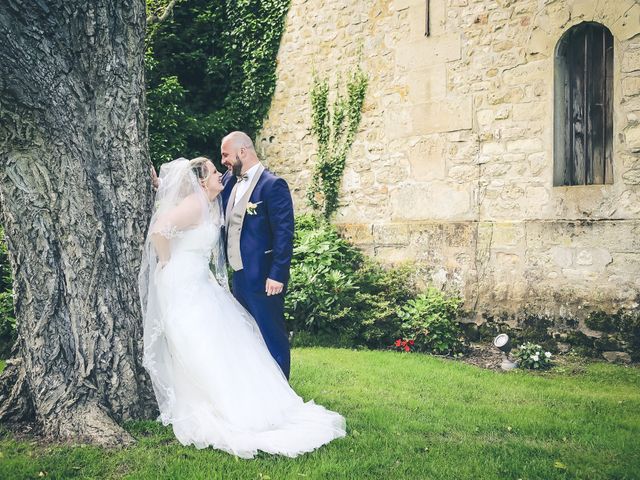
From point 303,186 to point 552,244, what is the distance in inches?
165

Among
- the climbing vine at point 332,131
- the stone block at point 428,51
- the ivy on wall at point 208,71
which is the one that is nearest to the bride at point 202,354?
the stone block at point 428,51

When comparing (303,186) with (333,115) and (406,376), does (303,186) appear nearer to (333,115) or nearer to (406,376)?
(333,115)

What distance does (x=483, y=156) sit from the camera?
24.7 ft

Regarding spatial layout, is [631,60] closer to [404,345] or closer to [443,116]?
[443,116]

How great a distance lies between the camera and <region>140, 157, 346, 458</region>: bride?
3896 mm

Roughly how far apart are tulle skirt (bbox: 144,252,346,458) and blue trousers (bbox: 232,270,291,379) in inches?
16.2

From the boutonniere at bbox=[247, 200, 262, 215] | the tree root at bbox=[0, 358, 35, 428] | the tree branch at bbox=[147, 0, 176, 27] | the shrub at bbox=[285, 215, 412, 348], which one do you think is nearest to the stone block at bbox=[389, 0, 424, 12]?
the shrub at bbox=[285, 215, 412, 348]

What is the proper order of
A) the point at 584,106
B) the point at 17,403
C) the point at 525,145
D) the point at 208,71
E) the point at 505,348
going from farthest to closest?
1. the point at 208,71
2. the point at 525,145
3. the point at 584,106
4. the point at 505,348
5. the point at 17,403

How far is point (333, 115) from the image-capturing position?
9297 millimetres

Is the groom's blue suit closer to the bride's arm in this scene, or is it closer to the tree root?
the bride's arm

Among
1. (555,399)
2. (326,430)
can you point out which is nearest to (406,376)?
(555,399)

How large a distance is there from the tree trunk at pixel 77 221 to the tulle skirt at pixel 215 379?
9.2 inches

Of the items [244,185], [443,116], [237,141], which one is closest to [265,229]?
[244,185]

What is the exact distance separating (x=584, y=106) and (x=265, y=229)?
13.7ft
